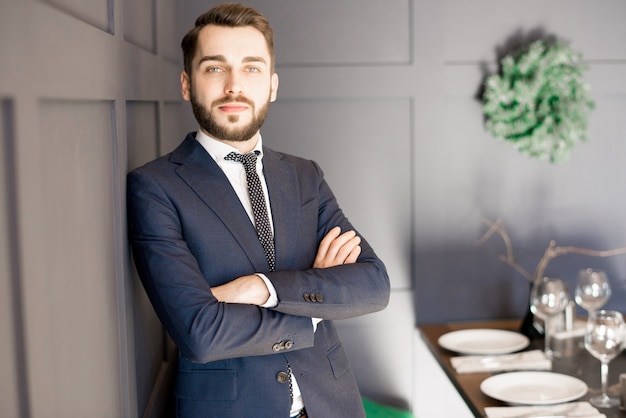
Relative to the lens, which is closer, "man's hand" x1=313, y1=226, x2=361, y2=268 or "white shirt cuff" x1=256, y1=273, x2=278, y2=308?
"white shirt cuff" x1=256, y1=273, x2=278, y2=308

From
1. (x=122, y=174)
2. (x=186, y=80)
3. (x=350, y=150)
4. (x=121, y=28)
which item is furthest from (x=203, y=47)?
(x=350, y=150)

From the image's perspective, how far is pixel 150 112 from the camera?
2.29 metres

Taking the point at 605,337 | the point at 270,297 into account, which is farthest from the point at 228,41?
the point at 605,337

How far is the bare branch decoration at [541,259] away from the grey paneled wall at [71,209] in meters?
1.73

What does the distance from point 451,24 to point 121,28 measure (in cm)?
184

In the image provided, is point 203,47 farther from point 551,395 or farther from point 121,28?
point 551,395

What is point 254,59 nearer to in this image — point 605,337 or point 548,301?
point 605,337

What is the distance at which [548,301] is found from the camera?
2723mm

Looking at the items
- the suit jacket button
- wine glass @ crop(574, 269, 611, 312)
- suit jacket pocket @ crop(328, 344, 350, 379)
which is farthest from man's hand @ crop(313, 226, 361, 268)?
wine glass @ crop(574, 269, 611, 312)

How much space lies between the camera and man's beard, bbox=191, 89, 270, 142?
197cm

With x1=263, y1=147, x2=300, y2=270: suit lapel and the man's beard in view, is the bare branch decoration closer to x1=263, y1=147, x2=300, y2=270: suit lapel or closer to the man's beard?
x1=263, y1=147, x2=300, y2=270: suit lapel

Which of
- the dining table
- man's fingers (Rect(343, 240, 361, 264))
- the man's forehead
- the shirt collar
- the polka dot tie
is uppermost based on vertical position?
the man's forehead

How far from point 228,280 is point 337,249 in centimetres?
34

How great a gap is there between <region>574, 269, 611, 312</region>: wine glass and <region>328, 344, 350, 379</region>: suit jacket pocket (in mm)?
1169
